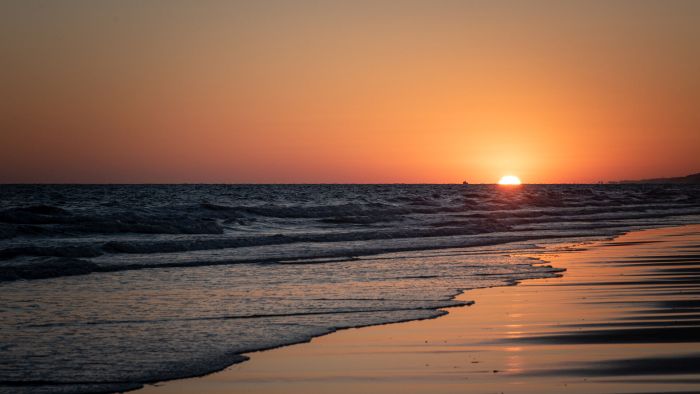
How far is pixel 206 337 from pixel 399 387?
3146 mm

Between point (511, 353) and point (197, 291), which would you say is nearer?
point (511, 353)

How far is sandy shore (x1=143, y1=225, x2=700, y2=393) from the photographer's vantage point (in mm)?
7066

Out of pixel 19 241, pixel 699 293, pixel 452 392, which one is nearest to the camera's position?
pixel 452 392

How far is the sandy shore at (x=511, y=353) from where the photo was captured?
23.2 ft

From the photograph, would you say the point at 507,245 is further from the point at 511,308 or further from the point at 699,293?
the point at 511,308

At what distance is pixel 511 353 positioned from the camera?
826 centimetres

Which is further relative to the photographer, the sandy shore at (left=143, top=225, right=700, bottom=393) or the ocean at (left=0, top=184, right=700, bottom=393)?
the ocean at (left=0, top=184, right=700, bottom=393)

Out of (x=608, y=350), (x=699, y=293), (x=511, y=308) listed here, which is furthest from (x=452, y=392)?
(x=699, y=293)

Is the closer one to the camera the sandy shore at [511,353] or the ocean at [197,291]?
the sandy shore at [511,353]

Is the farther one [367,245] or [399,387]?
[367,245]

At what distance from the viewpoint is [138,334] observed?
940 cm

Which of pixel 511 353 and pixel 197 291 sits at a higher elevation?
pixel 511 353

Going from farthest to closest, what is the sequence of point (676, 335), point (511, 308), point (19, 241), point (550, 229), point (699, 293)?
point (550, 229), point (19, 241), point (699, 293), point (511, 308), point (676, 335)

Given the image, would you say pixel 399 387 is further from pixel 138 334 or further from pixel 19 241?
pixel 19 241
